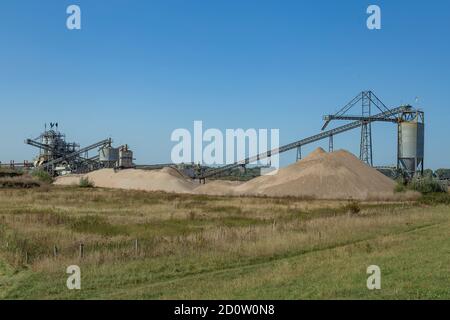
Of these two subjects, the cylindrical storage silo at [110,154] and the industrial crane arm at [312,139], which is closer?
the industrial crane arm at [312,139]

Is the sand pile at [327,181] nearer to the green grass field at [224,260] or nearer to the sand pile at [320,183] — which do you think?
the sand pile at [320,183]

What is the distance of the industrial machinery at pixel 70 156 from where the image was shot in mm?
101812

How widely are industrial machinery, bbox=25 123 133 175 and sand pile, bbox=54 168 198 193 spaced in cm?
1132

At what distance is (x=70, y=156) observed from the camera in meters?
103

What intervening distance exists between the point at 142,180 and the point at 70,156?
29.2 meters

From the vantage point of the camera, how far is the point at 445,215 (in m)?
32.2

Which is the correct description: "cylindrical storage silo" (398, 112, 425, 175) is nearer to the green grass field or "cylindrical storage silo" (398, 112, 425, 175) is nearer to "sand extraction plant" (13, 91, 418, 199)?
"sand extraction plant" (13, 91, 418, 199)

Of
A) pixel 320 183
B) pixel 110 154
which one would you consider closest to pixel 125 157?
pixel 110 154

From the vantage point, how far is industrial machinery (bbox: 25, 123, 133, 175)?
102 meters

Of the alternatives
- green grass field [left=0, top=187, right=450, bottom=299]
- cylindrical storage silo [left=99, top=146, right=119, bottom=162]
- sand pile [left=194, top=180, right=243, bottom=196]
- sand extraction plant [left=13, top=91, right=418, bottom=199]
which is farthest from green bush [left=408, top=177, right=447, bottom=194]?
cylindrical storage silo [left=99, top=146, right=119, bottom=162]

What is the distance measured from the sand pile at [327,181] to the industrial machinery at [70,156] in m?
44.5

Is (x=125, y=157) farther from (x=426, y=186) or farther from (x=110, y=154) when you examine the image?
(x=426, y=186)

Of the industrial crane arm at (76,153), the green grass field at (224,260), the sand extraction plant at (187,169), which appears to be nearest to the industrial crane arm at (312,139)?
the sand extraction plant at (187,169)

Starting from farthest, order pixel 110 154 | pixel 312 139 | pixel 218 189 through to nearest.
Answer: pixel 110 154, pixel 312 139, pixel 218 189
